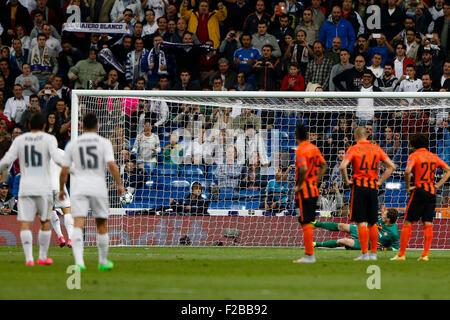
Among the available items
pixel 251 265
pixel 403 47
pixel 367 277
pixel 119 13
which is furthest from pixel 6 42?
pixel 367 277

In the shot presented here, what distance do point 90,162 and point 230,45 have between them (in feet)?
39.7

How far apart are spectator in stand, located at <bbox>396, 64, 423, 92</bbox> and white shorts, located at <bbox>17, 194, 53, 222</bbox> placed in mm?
11391

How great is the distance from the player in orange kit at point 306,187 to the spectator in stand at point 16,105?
11.4m

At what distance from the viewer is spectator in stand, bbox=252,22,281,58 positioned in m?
22.1

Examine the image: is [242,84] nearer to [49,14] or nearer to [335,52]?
[335,52]

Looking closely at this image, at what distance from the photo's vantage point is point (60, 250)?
53.6ft

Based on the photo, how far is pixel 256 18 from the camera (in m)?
22.9

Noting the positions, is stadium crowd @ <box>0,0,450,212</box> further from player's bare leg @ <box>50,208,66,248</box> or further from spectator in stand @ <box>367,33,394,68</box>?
player's bare leg @ <box>50,208,66,248</box>

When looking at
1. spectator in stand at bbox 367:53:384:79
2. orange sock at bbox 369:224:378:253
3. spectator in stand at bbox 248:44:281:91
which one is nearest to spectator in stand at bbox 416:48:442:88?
spectator in stand at bbox 367:53:384:79

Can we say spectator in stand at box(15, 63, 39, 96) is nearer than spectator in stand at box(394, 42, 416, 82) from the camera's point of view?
No

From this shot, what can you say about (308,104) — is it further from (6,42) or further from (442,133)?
(6,42)

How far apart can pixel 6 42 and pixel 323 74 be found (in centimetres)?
969

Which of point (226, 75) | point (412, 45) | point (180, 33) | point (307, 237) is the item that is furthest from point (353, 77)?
point (307, 237)

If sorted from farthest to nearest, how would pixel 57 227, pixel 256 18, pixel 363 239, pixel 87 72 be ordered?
pixel 256 18, pixel 87 72, pixel 57 227, pixel 363 239
